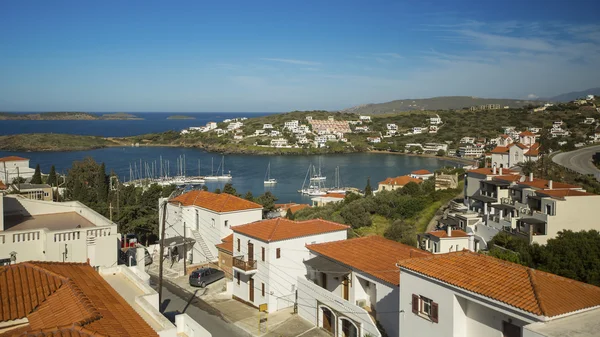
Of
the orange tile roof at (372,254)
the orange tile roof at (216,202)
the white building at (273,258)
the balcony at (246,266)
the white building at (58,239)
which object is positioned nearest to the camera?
the white building at (58,239)

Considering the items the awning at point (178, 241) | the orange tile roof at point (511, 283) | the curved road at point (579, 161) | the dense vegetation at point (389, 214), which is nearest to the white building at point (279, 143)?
the curved road at point (579, 161)

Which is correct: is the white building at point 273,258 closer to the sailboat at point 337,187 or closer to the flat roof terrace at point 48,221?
the flat roof terrace at point 48,221

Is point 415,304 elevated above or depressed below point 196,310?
above

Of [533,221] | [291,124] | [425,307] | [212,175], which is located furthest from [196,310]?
[291,124]

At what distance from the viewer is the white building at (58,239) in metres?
6.93

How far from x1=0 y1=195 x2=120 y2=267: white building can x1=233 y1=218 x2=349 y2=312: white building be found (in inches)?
137

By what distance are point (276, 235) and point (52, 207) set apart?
455 centimetres

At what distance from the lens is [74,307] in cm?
438

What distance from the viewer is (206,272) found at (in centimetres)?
1252

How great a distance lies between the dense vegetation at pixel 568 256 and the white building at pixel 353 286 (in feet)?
12.4

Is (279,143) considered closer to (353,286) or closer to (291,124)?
(291,124)

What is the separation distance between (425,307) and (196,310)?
5.65 metres

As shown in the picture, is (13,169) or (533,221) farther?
(13,169)

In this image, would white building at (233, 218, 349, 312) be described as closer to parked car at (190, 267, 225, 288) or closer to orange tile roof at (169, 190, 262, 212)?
parked car at (190, 267, 225, 288)
